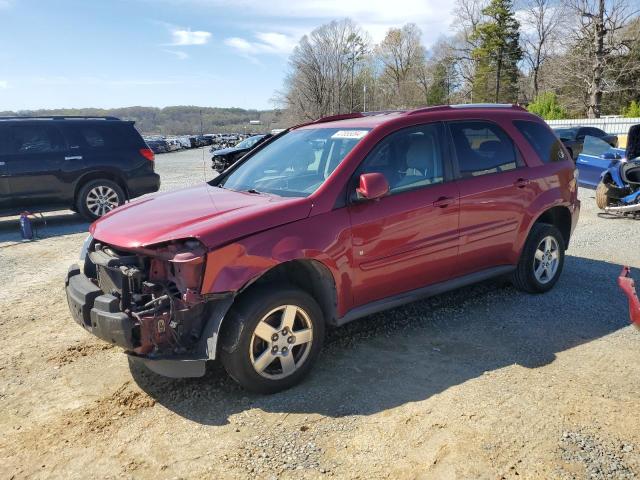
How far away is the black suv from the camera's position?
9211mm

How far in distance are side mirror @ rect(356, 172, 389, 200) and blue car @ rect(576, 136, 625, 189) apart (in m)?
8.29

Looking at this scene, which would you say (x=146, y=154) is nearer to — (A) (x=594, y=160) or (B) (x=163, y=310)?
(B) (x=163, y=310)

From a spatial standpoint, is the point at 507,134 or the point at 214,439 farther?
the point at 507,134

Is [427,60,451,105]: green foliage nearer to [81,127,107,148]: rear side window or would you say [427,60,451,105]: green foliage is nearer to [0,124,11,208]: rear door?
[81,127,107,148]: rear side window

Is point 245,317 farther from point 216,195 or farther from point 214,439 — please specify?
point 216,195

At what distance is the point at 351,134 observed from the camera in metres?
4.20

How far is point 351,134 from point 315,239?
110 cm

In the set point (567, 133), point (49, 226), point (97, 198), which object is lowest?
point (49, 226)

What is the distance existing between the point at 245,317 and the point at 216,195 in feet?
4.24

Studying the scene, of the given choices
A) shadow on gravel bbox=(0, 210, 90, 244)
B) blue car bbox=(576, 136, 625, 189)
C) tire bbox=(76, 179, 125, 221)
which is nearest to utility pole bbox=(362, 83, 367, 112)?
blue car bbox=(576, 136, 625, 189)

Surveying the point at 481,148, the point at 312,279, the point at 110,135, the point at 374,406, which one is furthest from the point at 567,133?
the point at 374,406

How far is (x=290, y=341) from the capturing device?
11.5 ft

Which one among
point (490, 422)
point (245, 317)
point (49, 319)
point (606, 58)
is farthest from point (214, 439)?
point (606, 58)

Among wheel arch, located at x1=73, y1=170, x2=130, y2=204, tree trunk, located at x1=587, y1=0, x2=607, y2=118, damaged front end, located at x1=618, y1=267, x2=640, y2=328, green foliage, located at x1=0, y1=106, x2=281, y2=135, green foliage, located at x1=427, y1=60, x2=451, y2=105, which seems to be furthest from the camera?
green foliage, located at x1=0, y1=106, x2=281, y2=135
